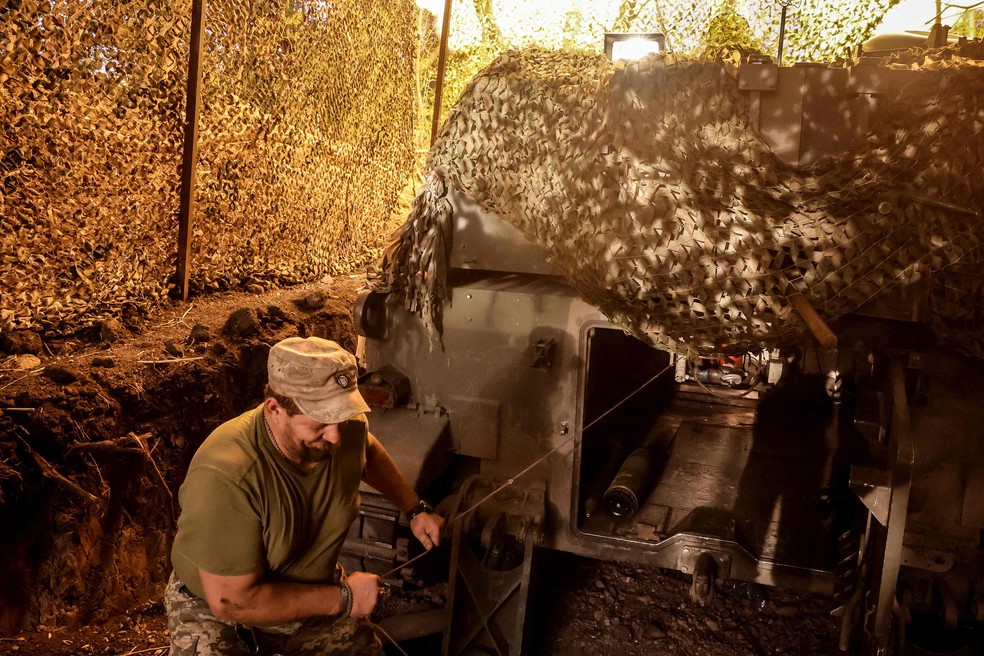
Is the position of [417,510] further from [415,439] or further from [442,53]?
[442,53]

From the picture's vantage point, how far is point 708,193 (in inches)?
117

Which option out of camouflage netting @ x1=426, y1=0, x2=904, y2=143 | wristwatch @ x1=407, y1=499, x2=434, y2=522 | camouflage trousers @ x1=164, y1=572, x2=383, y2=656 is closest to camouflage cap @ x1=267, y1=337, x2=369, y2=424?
camouflage trousers @ x1=164, y1=572, x2=383, y2=656

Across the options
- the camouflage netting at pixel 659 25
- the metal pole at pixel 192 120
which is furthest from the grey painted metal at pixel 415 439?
the camouflage netting at pixel 659 25

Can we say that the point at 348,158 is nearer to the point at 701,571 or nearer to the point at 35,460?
the point at 35,460

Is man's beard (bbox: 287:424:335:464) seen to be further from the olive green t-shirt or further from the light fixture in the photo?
the light fixture

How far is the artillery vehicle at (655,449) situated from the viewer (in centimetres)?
308

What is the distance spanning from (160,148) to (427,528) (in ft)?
13.1

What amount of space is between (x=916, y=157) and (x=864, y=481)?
4.01 ft

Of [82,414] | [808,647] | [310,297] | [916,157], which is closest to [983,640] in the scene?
[808,647]

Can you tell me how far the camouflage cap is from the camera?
8.30ft

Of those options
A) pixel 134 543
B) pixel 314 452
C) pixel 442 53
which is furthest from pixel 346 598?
pixel 442 53

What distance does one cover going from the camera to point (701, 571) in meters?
3.52

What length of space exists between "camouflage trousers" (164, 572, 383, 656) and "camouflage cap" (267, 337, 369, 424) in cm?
82

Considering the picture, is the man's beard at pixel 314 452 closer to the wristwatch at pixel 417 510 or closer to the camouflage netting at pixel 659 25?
the wristwatch at pixel 417 510
